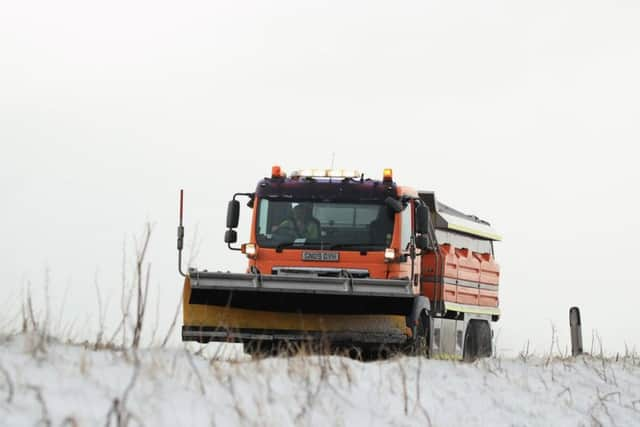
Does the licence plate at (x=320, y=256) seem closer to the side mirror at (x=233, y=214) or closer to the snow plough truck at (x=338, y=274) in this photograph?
the snow plough truck at (x=338, y=274)

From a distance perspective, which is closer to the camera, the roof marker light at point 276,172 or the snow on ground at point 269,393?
the snow on ground at point 269,393

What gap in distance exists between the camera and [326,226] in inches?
674

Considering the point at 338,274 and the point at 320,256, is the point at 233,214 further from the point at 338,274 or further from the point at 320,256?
the point at 338,274

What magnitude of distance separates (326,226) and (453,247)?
387cm

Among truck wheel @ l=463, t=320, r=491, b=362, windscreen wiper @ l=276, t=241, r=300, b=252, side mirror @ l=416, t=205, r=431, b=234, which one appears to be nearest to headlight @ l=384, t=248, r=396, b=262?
side mirror @ l=416, t=205, r=431, b=234

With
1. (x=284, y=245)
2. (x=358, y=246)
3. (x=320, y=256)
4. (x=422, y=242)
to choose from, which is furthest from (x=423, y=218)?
(x=284, y=245)

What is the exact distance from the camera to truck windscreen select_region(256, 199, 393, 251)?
17000mm

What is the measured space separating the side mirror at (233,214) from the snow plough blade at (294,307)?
1693 mm

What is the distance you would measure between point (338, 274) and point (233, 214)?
1851 millimetres

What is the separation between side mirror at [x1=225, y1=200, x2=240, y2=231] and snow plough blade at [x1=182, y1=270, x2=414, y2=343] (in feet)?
5.55

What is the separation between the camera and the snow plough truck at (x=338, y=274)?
50.7 feet

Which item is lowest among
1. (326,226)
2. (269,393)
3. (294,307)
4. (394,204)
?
(269,393)

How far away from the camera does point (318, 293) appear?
15344mm

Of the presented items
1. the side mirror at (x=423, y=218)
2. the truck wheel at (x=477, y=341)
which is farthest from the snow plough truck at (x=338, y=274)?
the truck wheel at (x=477, y=341)
